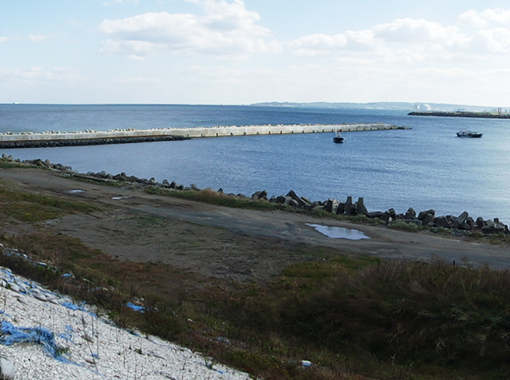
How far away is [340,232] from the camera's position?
69.3 ft

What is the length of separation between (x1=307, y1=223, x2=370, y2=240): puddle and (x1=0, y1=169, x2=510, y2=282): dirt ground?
383 mm

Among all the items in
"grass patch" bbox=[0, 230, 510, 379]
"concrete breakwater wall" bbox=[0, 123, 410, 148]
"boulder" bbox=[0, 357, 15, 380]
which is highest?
"concrete breakwater wall" bbox=[0, 123, 410, 148]

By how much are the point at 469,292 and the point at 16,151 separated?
57.4 meters

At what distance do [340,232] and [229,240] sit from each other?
4998mm

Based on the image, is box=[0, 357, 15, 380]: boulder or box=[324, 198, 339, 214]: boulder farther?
box=[324, 198, 339, 214]: boulder

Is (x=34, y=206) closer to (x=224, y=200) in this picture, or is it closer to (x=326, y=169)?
(x=224, y=200)

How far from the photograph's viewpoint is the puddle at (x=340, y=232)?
20.3 m

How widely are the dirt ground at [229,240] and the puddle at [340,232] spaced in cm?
38

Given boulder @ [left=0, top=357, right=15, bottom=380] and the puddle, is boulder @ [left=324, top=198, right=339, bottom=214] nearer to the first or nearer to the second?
the puddle

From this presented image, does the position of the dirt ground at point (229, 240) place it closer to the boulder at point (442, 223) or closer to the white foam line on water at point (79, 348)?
the boulder at point (442, 223)

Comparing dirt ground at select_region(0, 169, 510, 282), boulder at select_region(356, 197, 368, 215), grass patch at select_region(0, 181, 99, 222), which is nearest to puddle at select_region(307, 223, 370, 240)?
dirt ground at select_region(0, 169, 510, 282)

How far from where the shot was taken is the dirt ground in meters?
16.3

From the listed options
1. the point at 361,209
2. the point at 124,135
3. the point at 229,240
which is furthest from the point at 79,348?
the point at 124,135

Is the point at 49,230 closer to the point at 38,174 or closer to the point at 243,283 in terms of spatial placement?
the point at 243,283
